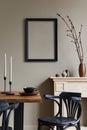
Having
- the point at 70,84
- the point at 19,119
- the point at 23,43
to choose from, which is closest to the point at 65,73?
the point at 70,84

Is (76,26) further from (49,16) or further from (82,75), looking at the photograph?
(82,75)

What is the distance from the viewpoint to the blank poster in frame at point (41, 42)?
14.8ft

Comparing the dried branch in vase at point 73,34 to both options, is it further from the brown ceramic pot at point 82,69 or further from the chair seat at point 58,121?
the chair seat at point 58,121

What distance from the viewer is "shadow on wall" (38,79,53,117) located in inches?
179

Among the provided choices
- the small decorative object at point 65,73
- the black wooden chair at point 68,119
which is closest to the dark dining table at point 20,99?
the black wooden chair at point 68,119

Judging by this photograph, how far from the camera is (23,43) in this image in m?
4.53

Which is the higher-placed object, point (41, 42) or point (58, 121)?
point (41, 42)

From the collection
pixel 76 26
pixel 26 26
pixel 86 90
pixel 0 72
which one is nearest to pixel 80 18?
pixel 76 26

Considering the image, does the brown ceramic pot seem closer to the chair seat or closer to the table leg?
the chair seat

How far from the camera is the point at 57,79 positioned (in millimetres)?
4293

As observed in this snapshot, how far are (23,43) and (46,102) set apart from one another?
107cm

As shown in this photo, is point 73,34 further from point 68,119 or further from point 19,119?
point 19,119

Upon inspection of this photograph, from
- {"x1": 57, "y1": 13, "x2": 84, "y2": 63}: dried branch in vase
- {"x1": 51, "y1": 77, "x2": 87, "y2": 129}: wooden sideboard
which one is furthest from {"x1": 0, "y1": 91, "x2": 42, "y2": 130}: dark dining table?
{"x1": 57, "y1": 13, "x2": 84, "y2": 63}: dried branch in vase

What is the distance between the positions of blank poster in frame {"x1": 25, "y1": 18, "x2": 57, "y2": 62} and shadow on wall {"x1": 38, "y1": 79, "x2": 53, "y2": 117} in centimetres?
41
